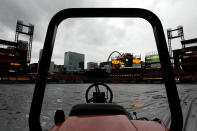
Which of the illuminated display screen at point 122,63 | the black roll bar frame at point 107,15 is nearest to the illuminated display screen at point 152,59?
the illuminated display screen at point 122,63

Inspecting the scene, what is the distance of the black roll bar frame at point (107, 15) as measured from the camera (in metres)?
0.75

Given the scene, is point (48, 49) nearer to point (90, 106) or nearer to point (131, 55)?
point (90, 106)

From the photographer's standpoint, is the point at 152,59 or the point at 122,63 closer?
the point at 152,59

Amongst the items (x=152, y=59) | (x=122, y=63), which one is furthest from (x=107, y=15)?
(x=152, y=59)

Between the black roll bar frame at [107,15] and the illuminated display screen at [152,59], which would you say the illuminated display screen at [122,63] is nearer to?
the illuminated display screen at [152,59]

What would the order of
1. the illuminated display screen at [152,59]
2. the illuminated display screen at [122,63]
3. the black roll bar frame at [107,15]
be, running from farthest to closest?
the illuminated display screen at [122,63] → the illuminated display screen at [152,59] → the black roll bar frame at [107,15]

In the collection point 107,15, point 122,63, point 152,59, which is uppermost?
point 152,59

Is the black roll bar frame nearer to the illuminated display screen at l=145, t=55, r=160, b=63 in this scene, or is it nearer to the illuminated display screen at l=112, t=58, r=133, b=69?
the illuminated display screen at l=112, t=58, r=133, b=69

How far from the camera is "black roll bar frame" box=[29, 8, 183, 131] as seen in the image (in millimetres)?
750

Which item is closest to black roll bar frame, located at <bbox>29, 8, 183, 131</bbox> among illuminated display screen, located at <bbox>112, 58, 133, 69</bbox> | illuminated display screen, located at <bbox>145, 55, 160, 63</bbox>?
illuminated display screen, located at <bbox>112, 58, 133, 69</bbox>

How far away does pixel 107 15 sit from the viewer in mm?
861

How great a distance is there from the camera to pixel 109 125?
0.69m

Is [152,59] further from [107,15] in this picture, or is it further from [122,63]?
[107,15]

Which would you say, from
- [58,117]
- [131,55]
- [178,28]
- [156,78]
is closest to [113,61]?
[131,55]
